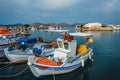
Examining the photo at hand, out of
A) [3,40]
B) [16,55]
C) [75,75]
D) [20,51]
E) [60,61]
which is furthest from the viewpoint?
[3,40]

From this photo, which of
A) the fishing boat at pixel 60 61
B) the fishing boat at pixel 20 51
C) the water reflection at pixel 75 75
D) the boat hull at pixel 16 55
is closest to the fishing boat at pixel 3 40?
the fishing boat at pixel 20 51

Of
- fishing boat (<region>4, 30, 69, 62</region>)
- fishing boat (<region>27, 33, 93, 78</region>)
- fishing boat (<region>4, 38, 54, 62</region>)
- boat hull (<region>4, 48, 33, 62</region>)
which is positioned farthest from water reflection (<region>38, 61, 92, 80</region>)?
boat hull (<region>4, 48, 33, 62</region>)

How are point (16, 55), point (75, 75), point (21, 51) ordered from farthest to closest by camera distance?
1. point (21, 51)
2. point (16, 55)
3. point (75, 75)

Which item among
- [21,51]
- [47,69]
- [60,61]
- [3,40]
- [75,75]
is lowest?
[75,75]

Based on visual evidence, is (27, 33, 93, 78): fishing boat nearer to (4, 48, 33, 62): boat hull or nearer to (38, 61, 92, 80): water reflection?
(38, 61, 92, 80): water reflection

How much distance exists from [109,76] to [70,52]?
516cm

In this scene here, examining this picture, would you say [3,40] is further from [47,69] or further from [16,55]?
[47,69]

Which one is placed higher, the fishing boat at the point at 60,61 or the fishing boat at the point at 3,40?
the fishing boat at the point at 3,40

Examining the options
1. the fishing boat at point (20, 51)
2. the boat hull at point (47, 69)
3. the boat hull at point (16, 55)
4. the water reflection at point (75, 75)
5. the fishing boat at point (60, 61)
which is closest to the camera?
the boat hull at point (47, 69)

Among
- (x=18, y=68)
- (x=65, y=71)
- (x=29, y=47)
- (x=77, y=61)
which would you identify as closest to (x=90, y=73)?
(x=77, y=61)

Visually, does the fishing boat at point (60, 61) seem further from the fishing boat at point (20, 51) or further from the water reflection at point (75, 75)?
the fishing boat at point (20, 51)

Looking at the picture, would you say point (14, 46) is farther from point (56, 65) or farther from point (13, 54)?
point (56, 65)

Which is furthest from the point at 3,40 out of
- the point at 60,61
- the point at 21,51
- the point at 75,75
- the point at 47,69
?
the point at 75,75

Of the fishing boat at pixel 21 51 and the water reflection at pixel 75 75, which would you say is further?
the fishing boat at pixel 21 51
